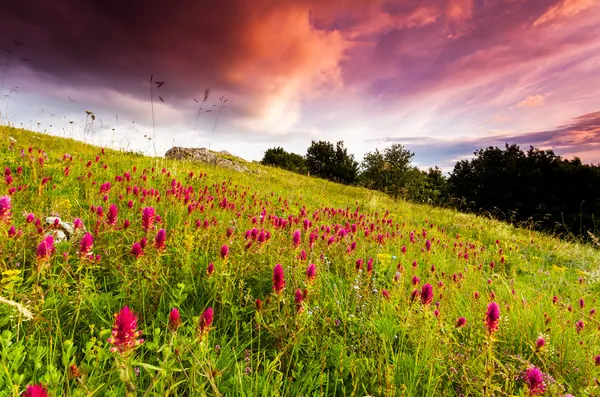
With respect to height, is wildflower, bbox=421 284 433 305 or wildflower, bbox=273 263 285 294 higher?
wildflower, bbox=273 263 285 294

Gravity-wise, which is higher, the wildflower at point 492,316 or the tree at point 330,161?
the tree at point 330,161

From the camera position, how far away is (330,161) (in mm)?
83812

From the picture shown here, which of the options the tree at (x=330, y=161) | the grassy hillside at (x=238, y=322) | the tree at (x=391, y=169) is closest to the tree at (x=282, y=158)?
the tree at (x=330, y=161)

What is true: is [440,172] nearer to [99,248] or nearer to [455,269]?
[455,269]

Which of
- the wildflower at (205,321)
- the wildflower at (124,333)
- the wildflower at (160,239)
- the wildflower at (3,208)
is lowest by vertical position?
the wildflower at (205,321)

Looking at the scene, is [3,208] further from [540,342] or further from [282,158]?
[282,158]

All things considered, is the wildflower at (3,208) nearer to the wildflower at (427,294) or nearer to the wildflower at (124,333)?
the wildflower at (124,333)

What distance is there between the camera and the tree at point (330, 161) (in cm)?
7856

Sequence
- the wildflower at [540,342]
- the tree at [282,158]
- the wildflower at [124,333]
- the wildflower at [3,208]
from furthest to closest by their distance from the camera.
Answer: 1. the tree at [282,158]
2. the wildflower at [3,208]
3. the wildflower at [540,342]
4. the wildflower at [124,333]

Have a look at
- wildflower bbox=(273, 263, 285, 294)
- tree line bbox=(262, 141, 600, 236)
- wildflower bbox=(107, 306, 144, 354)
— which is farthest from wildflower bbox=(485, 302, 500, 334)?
tree line bbox=(262, 141, 600, 236)

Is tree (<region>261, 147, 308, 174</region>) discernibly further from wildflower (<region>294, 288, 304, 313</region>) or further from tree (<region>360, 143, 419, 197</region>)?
wildflower (<region>294, 288, 304, 313</region>)

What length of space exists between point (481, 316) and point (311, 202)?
7290mm

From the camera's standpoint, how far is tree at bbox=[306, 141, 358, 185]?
258 feet

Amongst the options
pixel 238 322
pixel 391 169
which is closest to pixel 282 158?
pixel 391 169
